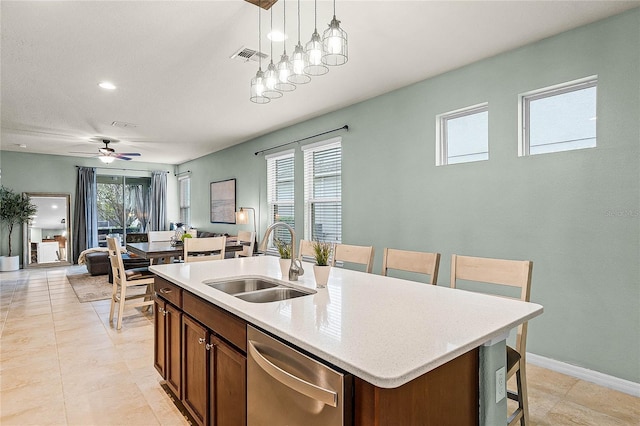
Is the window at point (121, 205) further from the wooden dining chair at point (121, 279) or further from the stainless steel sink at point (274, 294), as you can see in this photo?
the stainless steel sink at point (274, 294)

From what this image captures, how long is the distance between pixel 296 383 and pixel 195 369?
3.41 ft

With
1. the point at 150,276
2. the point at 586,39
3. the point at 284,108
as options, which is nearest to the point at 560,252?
the point at 586,39

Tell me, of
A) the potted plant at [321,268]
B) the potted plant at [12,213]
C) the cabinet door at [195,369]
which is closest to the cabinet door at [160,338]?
the cabinet door at [195,369]

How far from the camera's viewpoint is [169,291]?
2262 mm

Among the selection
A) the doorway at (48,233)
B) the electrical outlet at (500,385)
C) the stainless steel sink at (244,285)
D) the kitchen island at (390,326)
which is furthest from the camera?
the doorway at (48,233)

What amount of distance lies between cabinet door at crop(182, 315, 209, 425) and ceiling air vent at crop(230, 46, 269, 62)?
7.30ft

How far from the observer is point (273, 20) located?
103 inches

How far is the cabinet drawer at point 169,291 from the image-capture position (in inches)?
83.5

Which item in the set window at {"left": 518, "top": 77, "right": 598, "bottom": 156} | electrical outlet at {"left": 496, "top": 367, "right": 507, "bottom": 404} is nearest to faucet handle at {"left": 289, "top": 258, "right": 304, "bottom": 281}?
electrical outlet at {"left": 496, "top": 367, "right": 507, "bottom": 404}

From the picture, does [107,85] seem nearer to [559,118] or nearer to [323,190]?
[323,190]

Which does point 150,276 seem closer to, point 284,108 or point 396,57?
point 284,108

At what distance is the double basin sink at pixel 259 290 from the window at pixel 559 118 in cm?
241

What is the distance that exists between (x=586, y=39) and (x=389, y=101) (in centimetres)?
189

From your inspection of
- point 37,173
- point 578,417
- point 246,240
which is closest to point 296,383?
point 578,417
